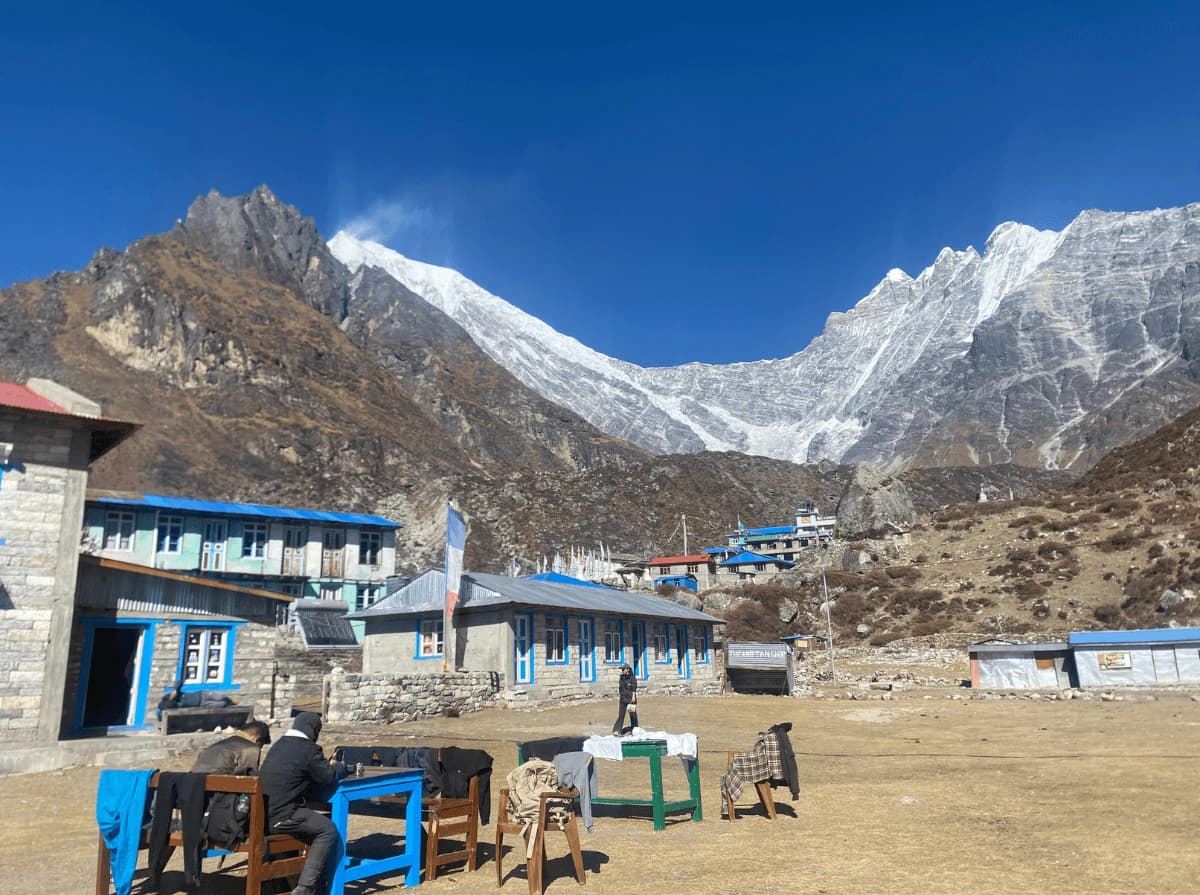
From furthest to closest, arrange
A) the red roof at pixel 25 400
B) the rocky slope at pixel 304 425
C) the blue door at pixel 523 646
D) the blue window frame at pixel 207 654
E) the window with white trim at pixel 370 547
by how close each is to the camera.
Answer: the rocky slope at pixel 304 425 < the window with white trim at pixel 370 547 < the blue door at pixel 523 646 < the blue window frame at pixel 207 654 < the red roof at pixel 25 400

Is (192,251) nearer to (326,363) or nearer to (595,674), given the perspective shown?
(326,363)

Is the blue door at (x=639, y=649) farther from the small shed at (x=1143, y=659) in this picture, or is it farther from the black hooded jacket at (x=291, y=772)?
the black hooded jacket at (x=291, y=772)

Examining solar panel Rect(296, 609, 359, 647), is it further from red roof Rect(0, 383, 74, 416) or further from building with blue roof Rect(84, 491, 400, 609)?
red roof Rect(0, 383, 74, 416)

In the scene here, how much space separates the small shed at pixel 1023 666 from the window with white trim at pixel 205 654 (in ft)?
79.7

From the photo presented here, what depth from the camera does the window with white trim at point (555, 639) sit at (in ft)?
89.8

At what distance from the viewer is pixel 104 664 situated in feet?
71.1

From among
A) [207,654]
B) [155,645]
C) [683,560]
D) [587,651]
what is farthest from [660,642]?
[683,560]

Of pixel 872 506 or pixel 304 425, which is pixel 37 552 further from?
pixel 304 425

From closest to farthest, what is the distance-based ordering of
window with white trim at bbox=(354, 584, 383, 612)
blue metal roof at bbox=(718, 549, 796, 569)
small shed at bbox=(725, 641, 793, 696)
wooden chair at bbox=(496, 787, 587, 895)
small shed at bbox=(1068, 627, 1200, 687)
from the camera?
wooden chair at bbox=(496, 787, 587, 895) → small shed at bbox=(1068, 627, 1200, 687) → small shed at bbox=(725, 641, 793, 696) → window with white trim at bbox=(354, 584, 383, 612) → blue metal roof at bbox=(718, 549, 796, 569)

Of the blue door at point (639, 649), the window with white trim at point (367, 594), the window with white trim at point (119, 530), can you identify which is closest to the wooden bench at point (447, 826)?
the blue door at point (639, 649)

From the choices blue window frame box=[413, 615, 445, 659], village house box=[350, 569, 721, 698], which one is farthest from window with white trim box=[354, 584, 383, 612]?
blue window frame box=[413, 615, 445, 659]

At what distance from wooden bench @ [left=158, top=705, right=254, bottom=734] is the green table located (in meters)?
11.0

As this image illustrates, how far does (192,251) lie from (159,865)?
13376 centimetres

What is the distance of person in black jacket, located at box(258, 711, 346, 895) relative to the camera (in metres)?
6.20
